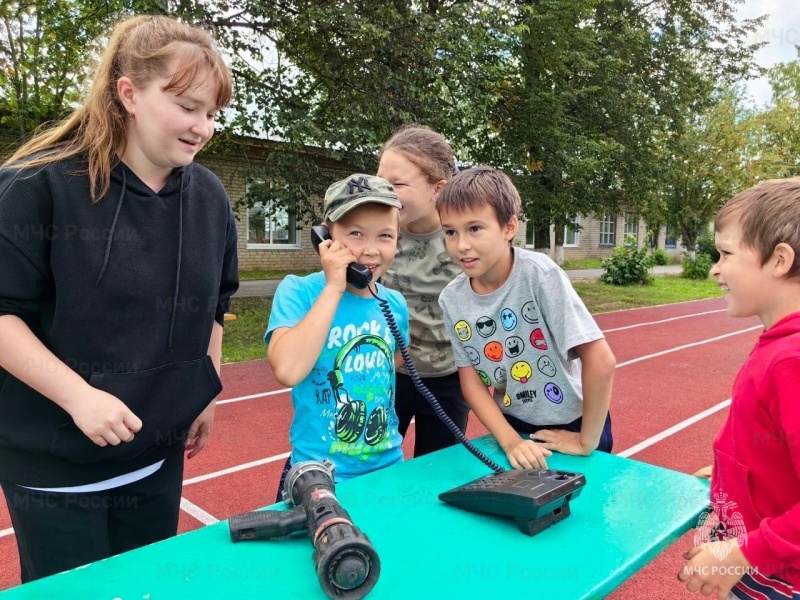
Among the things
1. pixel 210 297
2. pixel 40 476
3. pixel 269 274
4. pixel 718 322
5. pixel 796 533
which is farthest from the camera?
pixel 269 274

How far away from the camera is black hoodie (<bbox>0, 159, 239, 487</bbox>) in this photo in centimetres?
142

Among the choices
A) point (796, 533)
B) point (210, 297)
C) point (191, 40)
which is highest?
point (191, 40)

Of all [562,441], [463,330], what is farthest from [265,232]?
[562,441]

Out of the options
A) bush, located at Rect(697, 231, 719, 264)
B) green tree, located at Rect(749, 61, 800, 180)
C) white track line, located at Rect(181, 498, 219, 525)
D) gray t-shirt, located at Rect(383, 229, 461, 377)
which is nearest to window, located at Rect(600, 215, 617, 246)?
bush, located at Rect(697, 231, 719, 264)

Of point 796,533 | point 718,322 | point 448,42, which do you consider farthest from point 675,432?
point 718,322

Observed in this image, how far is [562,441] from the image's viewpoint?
203cm

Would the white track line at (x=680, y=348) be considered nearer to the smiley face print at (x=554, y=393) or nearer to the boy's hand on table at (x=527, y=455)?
the smiley face print at (x=554, y=393)

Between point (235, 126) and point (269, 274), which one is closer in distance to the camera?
point (235, 126)

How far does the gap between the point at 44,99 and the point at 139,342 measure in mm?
8744

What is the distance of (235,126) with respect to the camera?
8852 mm

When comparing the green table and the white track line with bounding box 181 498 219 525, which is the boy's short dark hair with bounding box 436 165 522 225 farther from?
the white track line with bounding box 181 498 219 525

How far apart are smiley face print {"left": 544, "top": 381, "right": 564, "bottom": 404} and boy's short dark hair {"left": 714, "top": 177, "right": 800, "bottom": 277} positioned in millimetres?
741

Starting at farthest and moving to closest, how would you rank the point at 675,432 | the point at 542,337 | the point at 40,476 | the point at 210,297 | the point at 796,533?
the point at 675,432, the point at 542,337, the point at 210,297, the point at 40,476, the point at 796,533

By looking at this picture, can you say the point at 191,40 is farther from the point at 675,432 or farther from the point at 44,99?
the point at 44,99
